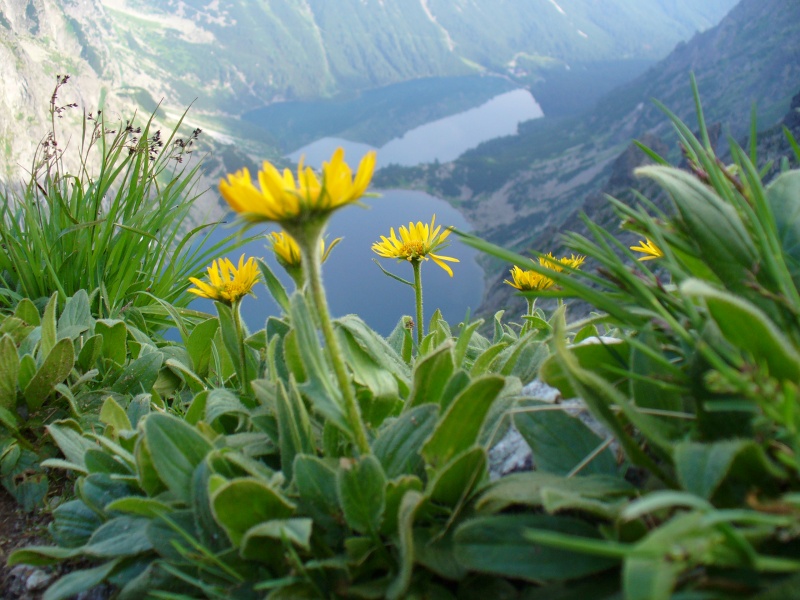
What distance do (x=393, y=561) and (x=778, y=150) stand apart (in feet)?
166

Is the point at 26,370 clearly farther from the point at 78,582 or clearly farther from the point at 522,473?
the point at 522,473

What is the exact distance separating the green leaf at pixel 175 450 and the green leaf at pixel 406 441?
0.53 meters

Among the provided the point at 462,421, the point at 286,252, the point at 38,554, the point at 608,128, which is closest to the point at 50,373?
the point at 38,554

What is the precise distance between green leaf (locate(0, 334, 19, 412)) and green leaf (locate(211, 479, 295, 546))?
5.69 ft

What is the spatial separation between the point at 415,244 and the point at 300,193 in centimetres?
198

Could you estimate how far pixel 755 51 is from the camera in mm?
151750

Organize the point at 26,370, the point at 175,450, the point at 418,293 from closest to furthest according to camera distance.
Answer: the point at 175,450
the point at 26,370
the point at 418,293

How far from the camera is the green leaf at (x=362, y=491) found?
1464mm

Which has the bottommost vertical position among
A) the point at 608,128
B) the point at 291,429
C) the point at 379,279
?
the point at 379,279

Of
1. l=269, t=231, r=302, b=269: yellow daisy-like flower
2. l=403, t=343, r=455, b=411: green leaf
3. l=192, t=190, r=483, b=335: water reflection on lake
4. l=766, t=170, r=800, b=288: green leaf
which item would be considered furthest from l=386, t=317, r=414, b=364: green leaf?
l=192, t=190, r=483, b=335: water reflection on lake

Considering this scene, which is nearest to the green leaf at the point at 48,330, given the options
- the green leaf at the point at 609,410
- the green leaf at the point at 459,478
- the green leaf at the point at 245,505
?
the green leaf at the point at 245,505

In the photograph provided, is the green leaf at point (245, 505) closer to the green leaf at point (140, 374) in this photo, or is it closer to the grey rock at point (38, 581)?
the grey rock at point (38, 581)

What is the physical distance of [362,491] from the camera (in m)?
1.47

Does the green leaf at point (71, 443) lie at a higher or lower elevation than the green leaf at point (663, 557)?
higher
